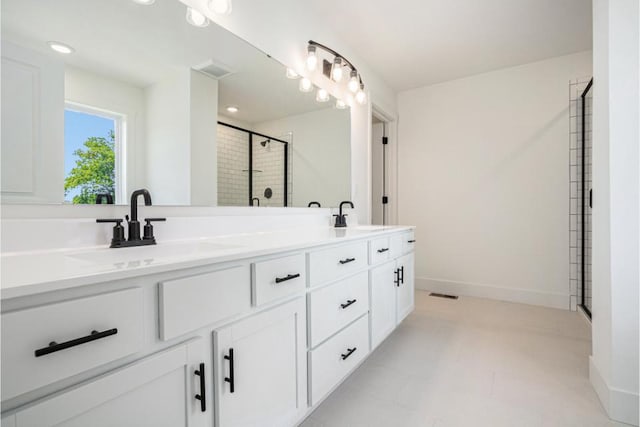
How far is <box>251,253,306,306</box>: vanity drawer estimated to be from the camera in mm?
991

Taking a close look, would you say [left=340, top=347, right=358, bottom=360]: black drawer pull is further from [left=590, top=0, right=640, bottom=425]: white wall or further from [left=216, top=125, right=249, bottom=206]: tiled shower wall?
[left=590, top=0, right=640, bottom=425]: white wall

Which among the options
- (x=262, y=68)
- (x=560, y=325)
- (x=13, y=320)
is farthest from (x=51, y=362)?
(x=560, y=325)

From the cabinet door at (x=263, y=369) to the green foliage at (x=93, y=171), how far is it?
2.30 ft

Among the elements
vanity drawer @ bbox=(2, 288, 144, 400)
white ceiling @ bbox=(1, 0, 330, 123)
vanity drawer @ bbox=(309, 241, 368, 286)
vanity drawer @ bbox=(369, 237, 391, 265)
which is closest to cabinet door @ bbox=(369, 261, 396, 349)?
vanity drawer @ bbox=(369, 237, 391, 265)

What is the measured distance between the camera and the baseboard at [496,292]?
2969 millimetres

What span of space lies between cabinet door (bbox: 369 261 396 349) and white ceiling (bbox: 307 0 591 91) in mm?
1893

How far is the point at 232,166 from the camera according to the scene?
5.39ft

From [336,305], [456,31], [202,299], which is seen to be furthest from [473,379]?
[456,31]

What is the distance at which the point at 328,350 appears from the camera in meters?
1.33

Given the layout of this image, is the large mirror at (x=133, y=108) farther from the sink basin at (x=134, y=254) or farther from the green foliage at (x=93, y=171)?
the sink basin at (x=134, y=254)

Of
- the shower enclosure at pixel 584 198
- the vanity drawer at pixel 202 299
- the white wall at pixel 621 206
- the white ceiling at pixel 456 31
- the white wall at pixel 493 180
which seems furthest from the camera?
the white wall at pixel 493 180

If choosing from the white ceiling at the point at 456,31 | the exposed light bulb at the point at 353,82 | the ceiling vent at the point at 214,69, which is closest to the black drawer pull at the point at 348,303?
the ceiling vent at the point at 214,69

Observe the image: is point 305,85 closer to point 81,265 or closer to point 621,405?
point 81,265

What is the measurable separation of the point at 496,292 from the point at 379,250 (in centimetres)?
217
